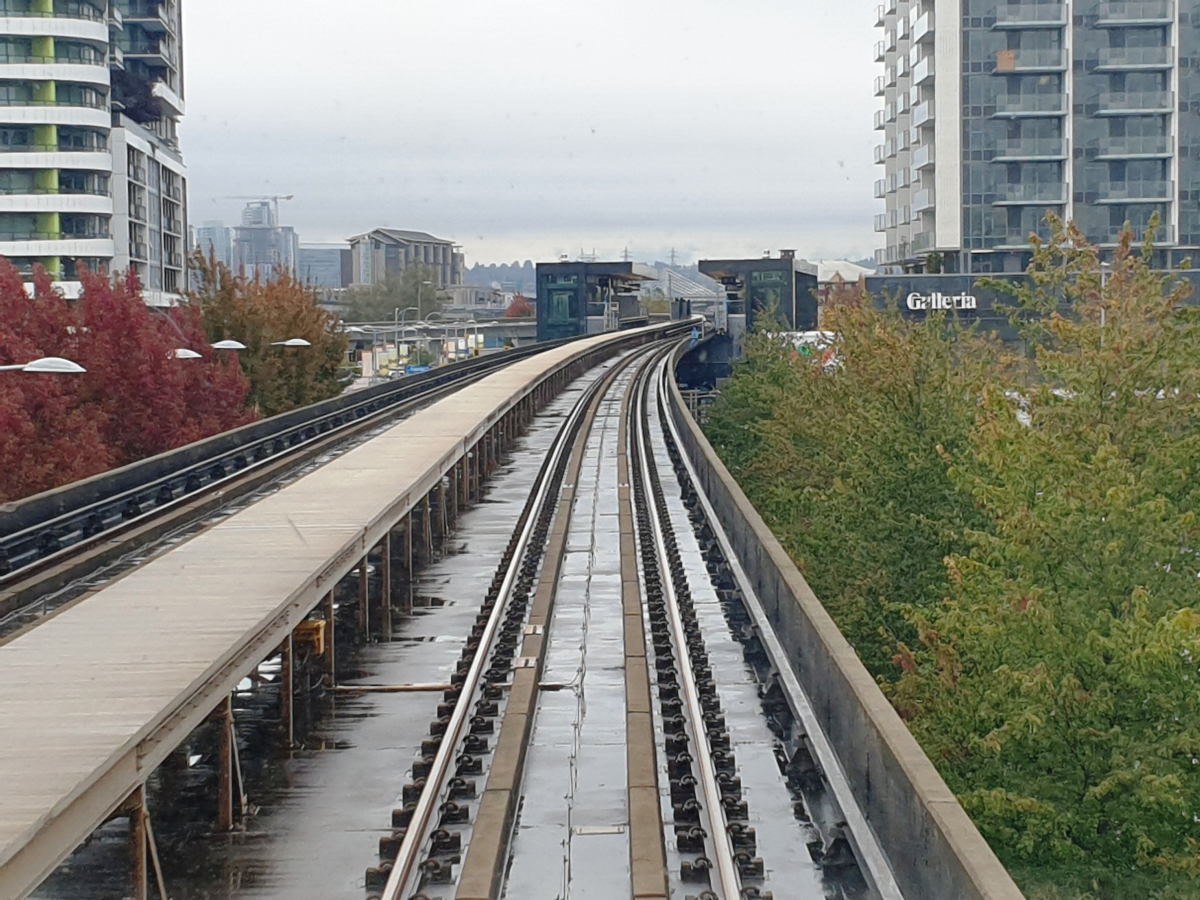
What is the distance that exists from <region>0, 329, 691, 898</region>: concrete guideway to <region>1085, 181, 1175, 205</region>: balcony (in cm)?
6469

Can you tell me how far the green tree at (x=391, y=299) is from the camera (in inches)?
5300

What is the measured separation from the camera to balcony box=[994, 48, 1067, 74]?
74.3 metres

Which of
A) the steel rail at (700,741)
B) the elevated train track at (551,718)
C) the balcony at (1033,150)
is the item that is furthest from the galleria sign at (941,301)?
the elevated train track at (551,718)

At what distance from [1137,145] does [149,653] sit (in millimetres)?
73550

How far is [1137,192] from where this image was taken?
7456 centimetres

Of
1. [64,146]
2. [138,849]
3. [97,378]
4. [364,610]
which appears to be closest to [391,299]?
[64,146]

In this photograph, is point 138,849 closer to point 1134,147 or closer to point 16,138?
point 16,138

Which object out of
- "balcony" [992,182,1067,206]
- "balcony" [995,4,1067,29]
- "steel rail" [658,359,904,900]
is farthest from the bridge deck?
"balcony" [995,4,1067,29]

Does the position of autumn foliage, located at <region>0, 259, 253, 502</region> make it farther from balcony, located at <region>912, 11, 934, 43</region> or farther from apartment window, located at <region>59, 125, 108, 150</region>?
balcony, located at <region>912, 11, 934, 43</region>

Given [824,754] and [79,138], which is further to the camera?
[79,138]

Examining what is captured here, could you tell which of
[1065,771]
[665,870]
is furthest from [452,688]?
[1065,771]

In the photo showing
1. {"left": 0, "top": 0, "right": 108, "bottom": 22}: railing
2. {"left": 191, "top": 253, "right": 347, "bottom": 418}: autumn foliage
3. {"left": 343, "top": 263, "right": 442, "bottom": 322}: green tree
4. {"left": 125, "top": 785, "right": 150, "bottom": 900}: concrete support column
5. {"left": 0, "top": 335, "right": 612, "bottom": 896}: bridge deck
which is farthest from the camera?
{"left": 343, "top": 263, "right": 442, "bottom": 322}: green tree

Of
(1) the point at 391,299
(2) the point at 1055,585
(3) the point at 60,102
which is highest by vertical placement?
(3) the point at 60,102

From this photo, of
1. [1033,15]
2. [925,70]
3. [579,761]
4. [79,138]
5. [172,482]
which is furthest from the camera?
[925,70]
